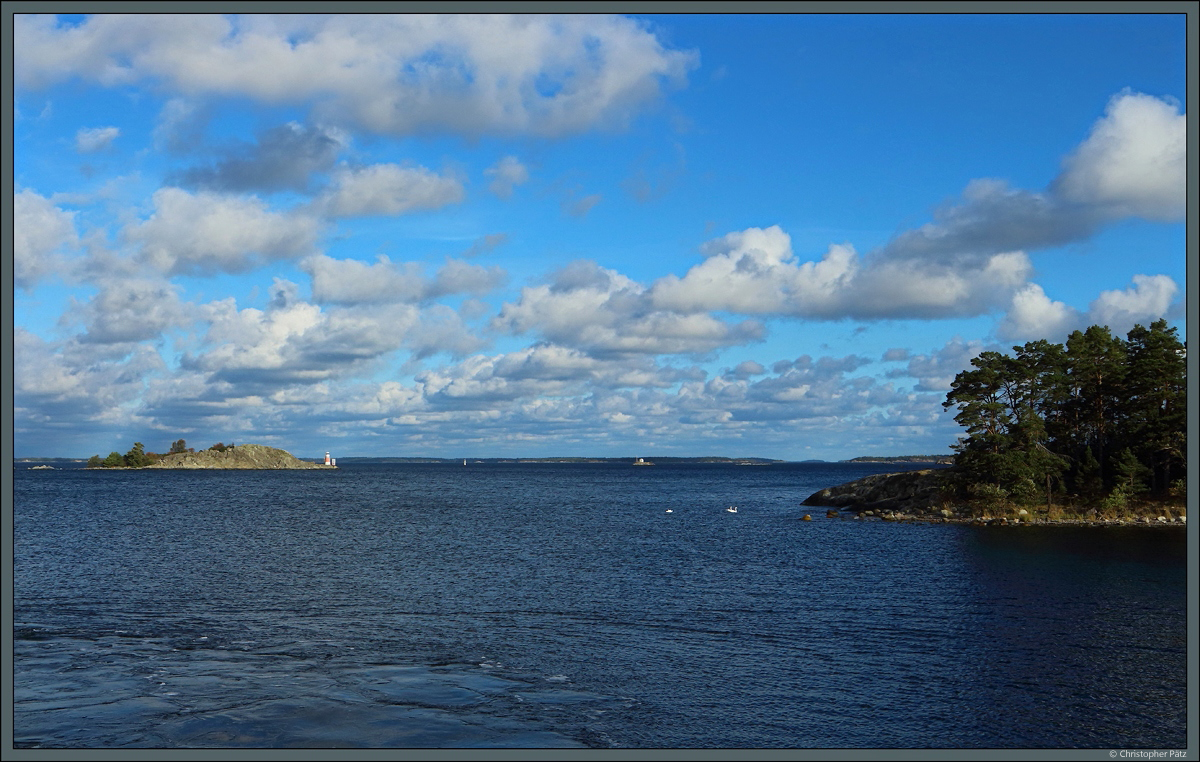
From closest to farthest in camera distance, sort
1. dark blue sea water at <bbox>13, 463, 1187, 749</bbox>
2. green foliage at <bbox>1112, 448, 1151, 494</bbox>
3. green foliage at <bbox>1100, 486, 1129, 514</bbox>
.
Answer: dark blue sea water at <bbox>13, 463, 1187, 749</bbox> < green foliage at <bbox>1100, 486, 1129, 514</bbox> < green foliage at <bbox>1112, 448, 1151, 494</bbox>

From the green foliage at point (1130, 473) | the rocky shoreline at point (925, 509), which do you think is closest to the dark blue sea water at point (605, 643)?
the rocky shoreline at point (925, 509)

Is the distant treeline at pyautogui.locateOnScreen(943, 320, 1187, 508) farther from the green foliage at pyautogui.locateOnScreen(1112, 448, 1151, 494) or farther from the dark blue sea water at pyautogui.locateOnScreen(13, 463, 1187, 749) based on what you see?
the dark blue sea water at pyautogui.locateOnScreen(13, 463, 1187, 749)

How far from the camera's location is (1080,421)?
10912cm

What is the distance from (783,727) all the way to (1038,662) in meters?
16.3

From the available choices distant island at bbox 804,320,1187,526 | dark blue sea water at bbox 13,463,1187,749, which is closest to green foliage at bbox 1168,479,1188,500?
distant island at bbox 804,320,1187,526

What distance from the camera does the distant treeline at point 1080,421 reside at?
328 feet

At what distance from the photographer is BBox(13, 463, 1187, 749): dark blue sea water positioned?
30.5 meters

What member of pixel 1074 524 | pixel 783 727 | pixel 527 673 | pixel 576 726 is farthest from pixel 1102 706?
pixel 1074 524

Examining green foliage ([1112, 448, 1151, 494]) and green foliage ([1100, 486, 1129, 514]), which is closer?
green foliage ([1100, 486, 1129, 514])

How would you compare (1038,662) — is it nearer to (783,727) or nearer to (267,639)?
(783,727)

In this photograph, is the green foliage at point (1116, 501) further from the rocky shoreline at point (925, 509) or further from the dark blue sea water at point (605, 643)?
the dark blue sea water at point (605, 643)

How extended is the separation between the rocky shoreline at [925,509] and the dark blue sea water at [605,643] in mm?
12064

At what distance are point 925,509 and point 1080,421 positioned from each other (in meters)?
23.7

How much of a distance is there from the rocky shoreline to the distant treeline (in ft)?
8.14
